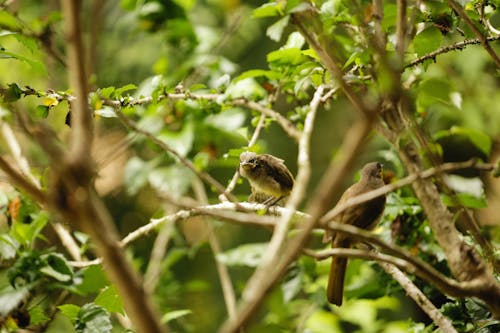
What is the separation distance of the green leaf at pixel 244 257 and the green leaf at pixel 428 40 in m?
1.29

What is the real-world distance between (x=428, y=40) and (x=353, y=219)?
38.2 inches

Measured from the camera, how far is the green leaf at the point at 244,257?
284cm

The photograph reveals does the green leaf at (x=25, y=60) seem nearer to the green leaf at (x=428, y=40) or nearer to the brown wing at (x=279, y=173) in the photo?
the green leaf at (x=428, y=40)

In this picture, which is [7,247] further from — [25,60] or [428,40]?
[428,40]

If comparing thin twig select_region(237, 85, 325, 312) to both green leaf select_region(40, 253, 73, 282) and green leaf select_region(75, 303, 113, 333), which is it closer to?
green leaf select_region(75, 303, 113, 333)

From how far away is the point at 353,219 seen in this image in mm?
2646

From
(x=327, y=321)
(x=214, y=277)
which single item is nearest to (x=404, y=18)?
(x=327, y=321)

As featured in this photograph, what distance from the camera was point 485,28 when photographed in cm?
198

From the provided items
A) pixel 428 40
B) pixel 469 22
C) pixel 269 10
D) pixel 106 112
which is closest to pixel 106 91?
pixel 106 112

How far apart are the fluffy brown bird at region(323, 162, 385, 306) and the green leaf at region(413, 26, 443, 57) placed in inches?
27.0

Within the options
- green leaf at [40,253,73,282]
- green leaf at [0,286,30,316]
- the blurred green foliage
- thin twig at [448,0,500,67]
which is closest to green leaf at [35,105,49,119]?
the blurred green foliage

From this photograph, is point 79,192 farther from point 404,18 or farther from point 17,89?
point 17,89

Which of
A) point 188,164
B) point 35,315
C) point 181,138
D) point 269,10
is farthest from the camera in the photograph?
point 181,138

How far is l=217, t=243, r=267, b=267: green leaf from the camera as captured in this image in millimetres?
2836
